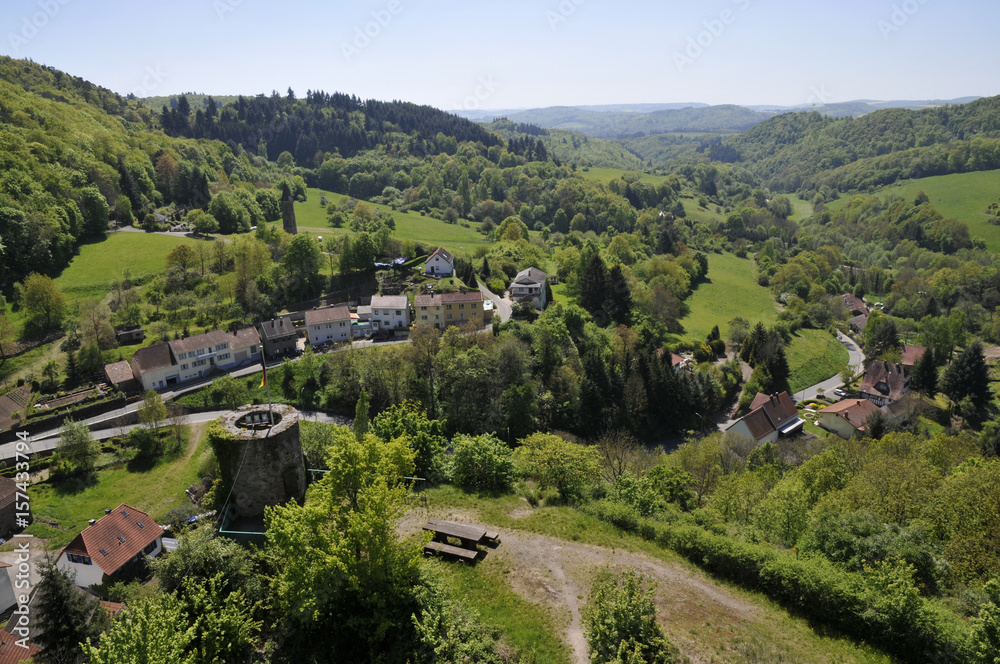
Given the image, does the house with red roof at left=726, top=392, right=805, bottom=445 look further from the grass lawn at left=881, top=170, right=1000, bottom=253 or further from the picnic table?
the grass lawn at left=881, top=170, right=1000, bottom=253

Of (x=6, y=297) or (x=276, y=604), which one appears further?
(x=6, y=297)

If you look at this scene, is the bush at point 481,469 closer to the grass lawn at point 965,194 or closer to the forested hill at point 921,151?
the grass lawn at point 965,194

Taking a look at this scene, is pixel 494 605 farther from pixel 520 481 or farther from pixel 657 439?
pixel 657 439

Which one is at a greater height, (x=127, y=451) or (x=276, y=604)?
(x=276, y=604)

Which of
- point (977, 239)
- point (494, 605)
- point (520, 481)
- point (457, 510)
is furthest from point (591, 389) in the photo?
point (977, 239)

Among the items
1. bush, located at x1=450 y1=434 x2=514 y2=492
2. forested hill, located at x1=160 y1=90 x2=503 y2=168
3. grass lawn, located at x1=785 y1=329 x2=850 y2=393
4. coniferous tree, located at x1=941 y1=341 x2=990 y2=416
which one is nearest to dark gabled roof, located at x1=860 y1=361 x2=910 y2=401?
coniferous tree, located at x1=941 y1=341 x2=990 y2=416

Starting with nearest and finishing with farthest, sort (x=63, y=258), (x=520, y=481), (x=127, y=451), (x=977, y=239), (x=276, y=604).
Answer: (x=276, y=604), (x=520, y=481), (x=127, y=451), (x=63, y=258), (x=977, y=239)

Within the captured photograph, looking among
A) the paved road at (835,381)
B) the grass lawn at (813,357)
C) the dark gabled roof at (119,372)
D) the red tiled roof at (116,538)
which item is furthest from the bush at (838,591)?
the grass lawn at (813,357)

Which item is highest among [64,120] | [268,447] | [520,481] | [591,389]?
[64,120]
